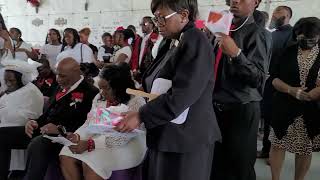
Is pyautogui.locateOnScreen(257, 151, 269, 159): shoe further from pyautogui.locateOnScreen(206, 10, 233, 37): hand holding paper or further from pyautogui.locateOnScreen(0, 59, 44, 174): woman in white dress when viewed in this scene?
pyautogui.locateOnScreen(206, 10, 233, 37): hand holding paper

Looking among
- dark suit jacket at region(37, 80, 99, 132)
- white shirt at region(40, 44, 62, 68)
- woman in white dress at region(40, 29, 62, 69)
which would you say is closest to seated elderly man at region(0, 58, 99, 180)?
dark suit jacket at region(37, 80, 99, 132)

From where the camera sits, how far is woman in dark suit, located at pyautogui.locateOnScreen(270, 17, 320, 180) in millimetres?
2635

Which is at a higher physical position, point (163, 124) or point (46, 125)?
point (163, 124)

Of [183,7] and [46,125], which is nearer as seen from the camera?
[183,7]

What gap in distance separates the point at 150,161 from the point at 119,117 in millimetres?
311

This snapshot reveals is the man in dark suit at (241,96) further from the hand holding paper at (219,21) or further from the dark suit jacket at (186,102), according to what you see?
the dark suit jacket at (186,102)

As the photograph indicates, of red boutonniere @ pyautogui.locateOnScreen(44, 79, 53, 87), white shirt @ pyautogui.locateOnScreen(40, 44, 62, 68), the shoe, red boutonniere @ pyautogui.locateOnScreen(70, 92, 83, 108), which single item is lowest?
the shoe

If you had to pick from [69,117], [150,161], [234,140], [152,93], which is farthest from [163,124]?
[69,117]

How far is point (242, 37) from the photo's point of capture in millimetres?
1940

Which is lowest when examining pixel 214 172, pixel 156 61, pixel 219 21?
pixel 214 172

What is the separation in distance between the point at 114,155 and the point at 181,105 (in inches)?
41.5

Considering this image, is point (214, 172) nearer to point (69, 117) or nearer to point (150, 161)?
point (150, 161)

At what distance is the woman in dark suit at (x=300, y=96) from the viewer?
2.63 metres

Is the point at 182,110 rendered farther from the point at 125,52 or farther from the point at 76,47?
the point at 76,47
